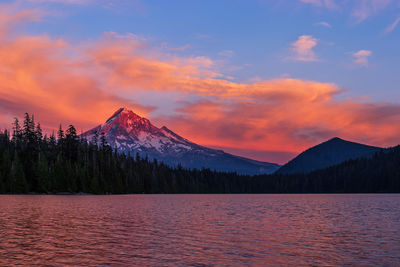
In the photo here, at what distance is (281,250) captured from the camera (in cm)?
3025

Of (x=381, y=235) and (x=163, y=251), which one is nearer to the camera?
(x=163, y=251)

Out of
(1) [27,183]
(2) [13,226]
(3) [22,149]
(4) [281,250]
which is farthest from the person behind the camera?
(3) [22,149]

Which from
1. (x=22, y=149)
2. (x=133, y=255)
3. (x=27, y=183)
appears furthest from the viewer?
(x=22, y=149)

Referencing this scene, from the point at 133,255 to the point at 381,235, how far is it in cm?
2592

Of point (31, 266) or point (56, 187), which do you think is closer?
point (31, 266)

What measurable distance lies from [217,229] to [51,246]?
730 inches

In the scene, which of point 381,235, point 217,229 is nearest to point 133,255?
point 217,229

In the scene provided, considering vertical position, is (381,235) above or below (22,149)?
below

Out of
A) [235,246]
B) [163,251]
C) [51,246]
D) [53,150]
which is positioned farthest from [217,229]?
[53,150]

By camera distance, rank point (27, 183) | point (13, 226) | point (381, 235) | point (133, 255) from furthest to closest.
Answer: point (27, 183) → point (13, 226) → point (381, 235) → point (133, 255)

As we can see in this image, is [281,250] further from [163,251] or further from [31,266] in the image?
[31,266]

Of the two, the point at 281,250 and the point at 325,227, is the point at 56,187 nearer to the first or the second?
the point at 325,227

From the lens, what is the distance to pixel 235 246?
31.9 meters

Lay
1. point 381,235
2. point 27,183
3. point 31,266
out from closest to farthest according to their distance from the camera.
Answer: point 31,266 → point 381,235 → point 27,183
